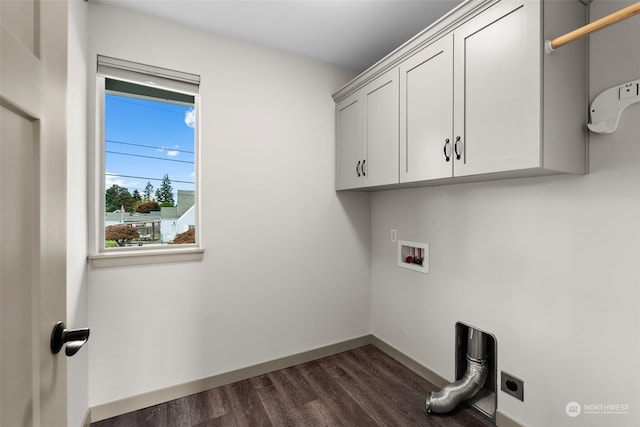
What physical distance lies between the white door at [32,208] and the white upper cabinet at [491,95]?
63.5 inches

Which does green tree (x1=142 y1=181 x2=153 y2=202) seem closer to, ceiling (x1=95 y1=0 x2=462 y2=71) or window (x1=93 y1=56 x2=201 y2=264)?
window (x1=93 y1=56 x2=201 y2=264)

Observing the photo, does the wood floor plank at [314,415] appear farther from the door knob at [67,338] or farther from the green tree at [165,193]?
the green tree at [165,193]

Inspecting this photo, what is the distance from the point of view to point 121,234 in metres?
1.95

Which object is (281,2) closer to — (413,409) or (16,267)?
(16,267)

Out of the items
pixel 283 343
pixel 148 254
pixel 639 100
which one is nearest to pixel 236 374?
pixel 283 343

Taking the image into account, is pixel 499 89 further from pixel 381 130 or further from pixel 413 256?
pixel 413 256

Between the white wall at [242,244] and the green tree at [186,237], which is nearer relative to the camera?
the white wall at [242,244]

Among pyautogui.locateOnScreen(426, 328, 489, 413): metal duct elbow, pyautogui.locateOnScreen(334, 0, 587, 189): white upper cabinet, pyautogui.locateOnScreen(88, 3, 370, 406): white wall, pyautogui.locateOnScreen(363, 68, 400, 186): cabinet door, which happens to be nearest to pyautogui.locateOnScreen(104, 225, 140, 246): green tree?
pyautogui.locateOnScreen(88, 3, 370, 406): white wall

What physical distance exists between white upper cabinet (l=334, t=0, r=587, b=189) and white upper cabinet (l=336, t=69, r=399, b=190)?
49 millimetres

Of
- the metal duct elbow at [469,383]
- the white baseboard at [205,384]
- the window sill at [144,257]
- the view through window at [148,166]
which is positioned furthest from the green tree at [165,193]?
the metal duct elbow at [469,383]

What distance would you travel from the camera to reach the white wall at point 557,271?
128 centimetres

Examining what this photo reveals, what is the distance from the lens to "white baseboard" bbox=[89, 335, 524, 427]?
182 cm

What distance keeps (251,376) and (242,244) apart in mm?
1006

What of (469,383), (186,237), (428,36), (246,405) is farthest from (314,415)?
(428,36)
